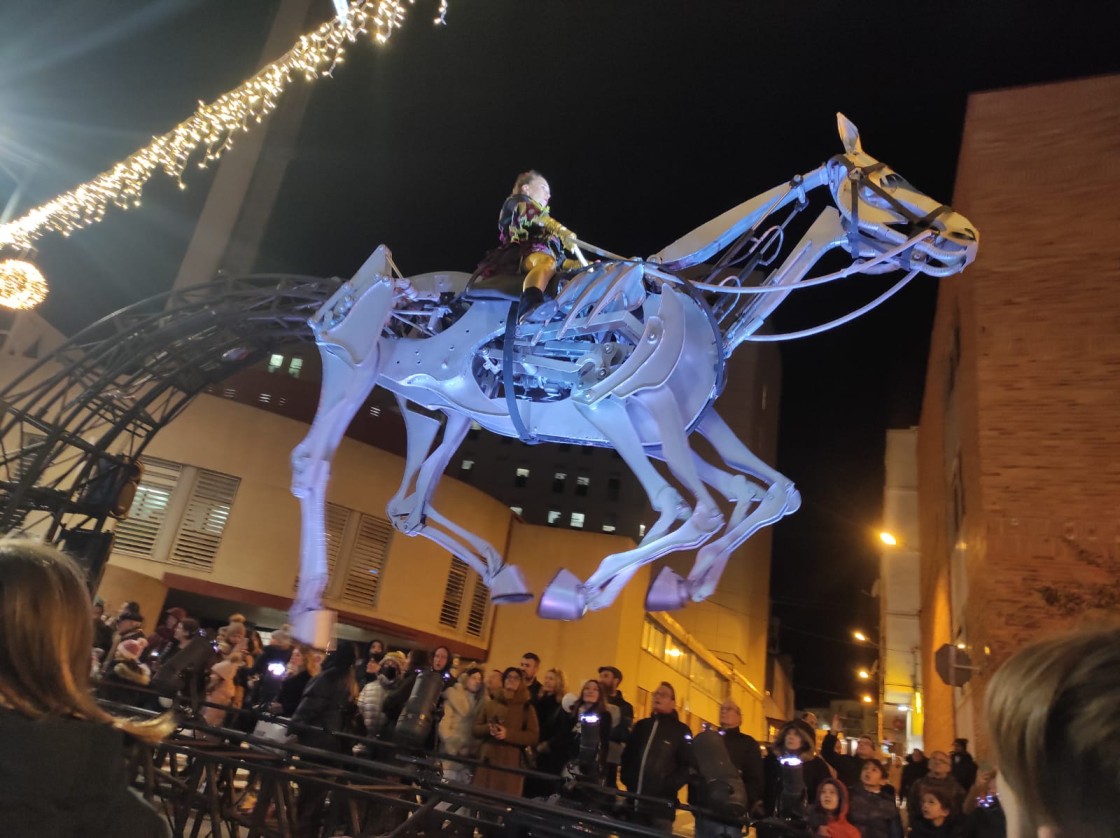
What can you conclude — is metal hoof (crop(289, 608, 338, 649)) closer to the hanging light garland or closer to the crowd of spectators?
the crowd of spectators

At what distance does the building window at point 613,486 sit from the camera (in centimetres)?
4647

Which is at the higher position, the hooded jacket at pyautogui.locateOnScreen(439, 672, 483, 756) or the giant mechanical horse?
the giant mechanical horse

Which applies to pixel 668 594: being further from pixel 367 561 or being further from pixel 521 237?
pixel 367 561

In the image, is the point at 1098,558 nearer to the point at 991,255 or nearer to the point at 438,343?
the point at 991,255

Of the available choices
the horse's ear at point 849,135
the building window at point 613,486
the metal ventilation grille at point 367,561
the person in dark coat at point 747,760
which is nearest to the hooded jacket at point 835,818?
the person in dark coat at point 747,760

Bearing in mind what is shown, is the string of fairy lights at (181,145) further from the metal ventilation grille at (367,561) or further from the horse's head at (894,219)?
the metal ventilation grille at (367,561)

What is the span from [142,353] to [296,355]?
1744 cm

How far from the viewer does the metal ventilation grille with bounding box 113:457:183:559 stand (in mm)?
14016

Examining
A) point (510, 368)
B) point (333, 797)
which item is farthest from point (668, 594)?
point (333, 797)

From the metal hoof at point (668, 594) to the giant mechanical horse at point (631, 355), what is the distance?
11 millimetres

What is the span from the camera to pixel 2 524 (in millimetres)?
8734

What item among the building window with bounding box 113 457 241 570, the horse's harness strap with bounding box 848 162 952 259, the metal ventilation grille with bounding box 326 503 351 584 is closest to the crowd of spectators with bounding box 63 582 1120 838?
the horse's harness strap with bounding box 848 162 952 259

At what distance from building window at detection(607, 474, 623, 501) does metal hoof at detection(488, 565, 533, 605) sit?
4196cm

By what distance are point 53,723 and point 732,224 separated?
13.1 ft
